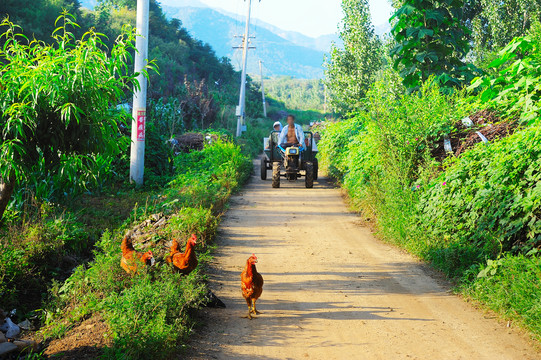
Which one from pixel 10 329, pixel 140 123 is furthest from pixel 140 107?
pixel 10 329

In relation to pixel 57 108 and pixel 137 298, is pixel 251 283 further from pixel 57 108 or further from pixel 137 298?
pixel 57 108

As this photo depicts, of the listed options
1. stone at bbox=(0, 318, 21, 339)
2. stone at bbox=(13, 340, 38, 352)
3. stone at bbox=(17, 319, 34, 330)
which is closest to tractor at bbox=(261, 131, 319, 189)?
stone at bbox=(17, 319, 34, 330)

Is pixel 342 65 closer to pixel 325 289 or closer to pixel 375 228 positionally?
pixel 375 228

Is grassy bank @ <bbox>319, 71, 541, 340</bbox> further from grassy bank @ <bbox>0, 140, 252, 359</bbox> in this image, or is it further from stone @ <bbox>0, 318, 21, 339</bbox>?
stone @ <bbox>0, 318, 21, 339</bbox>

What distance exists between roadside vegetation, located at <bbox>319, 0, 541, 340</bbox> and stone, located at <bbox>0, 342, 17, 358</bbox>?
17.1ft

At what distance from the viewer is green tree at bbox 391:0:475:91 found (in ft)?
41.8

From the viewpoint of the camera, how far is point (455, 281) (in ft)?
22.5

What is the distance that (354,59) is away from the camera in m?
29.5

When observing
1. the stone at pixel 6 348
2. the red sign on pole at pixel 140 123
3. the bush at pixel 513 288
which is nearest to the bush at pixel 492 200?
the bush at pixel 513 288

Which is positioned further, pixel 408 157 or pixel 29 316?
pixel 408 157

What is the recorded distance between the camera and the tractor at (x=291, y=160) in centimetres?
1498

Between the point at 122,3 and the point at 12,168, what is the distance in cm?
5307

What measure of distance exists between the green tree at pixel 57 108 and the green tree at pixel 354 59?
23.9 m

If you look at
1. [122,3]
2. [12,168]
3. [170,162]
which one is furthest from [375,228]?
[122,3]
